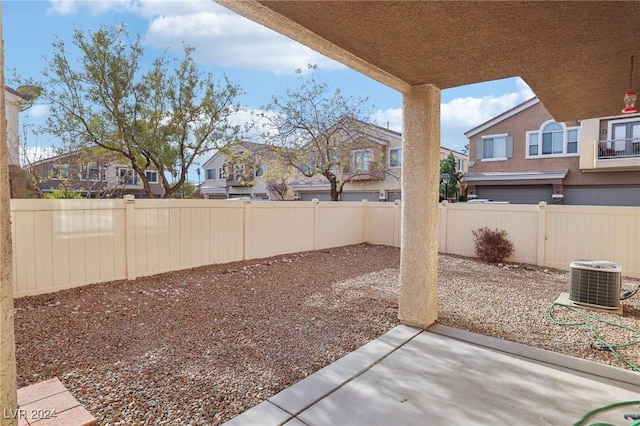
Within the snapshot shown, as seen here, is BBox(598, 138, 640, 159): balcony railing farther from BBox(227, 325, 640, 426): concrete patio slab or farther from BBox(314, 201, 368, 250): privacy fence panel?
BBox(227, 325, 640, 426): concrete patio slab

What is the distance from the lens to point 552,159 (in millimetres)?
15797

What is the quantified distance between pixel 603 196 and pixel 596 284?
13461 millimetres

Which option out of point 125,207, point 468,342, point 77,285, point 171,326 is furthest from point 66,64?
point 468,342

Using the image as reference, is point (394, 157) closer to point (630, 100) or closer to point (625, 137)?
point (625, 137)

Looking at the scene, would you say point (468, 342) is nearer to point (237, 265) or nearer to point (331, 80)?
point (237, 265)

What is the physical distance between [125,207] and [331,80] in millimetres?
9770

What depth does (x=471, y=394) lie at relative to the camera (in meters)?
2.64

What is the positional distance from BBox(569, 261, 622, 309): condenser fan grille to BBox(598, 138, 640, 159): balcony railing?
12701 millimetres

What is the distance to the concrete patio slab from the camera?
2.35 meters

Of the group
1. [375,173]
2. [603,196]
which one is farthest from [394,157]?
[603,196]

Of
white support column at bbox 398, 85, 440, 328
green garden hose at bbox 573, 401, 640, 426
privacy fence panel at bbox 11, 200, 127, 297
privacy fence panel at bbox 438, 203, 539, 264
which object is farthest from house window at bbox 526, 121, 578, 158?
privacy fence panel at bbox 11, 200, 127, 297

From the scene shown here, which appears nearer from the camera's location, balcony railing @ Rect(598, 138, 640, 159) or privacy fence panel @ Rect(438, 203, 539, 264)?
privacy fence panel @ Rect(438, 203, 539, 264)

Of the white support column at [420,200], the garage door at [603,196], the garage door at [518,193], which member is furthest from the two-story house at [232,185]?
the garage door at [603,196]

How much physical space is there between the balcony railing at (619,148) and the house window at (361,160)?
968 cm
